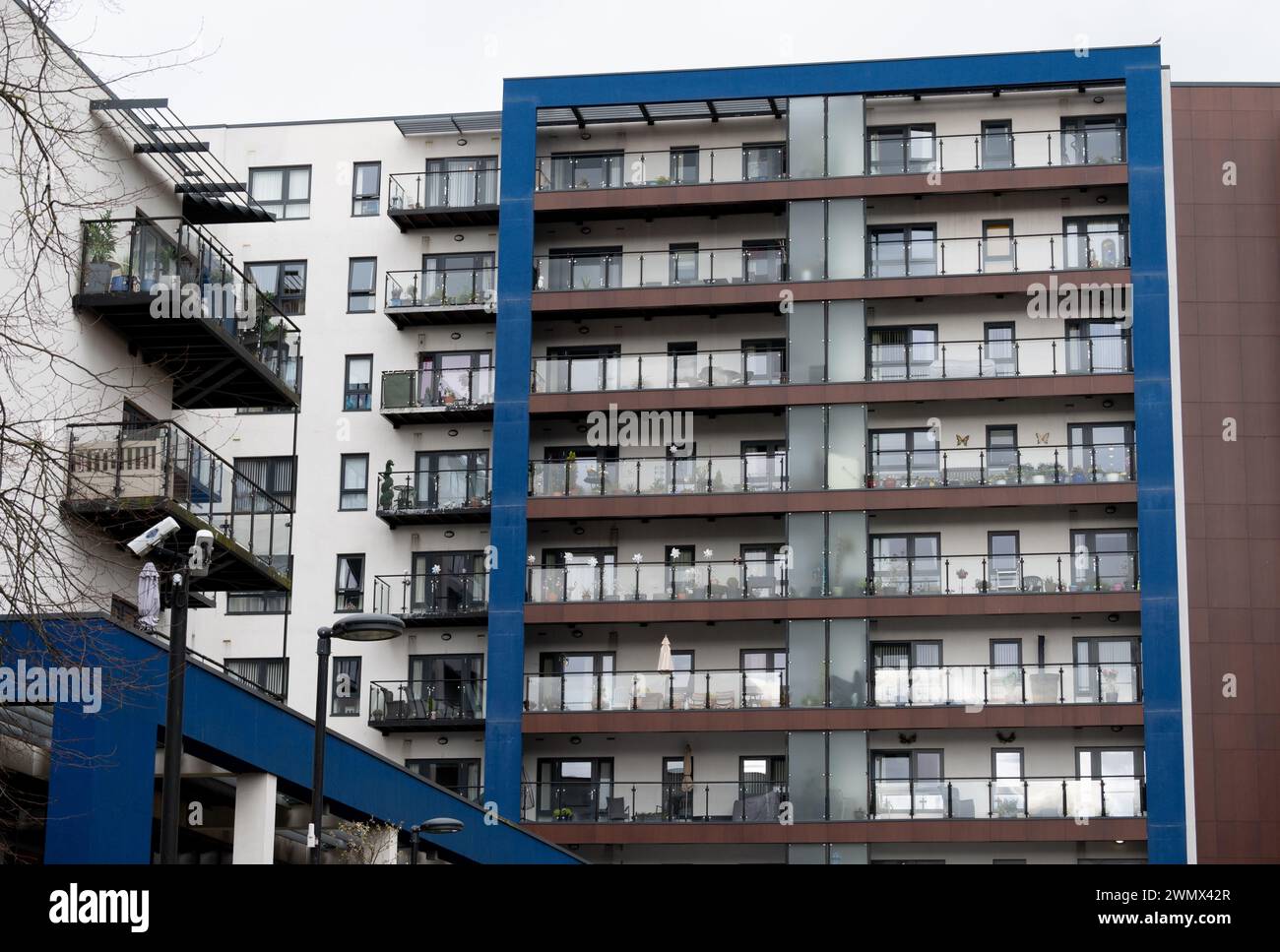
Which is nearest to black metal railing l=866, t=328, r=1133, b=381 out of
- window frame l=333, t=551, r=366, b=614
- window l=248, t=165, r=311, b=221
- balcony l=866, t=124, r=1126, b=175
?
balcony l=866, t=124, r=1126, b=175

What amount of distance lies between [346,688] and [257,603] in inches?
169

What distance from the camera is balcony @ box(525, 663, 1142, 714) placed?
156ft

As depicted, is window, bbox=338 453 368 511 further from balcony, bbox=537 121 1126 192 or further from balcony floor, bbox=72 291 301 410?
balcony floor, bbox=72 291 301 410

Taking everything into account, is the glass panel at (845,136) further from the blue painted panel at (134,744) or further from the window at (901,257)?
the blue painted panel at (134,744)

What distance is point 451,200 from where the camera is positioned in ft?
180

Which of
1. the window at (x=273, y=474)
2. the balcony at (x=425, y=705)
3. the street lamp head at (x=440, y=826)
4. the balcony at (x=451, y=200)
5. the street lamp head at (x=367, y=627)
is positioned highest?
the balcony at (x=451, y=200)

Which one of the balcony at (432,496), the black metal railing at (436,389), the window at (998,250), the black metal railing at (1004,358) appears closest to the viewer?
the black metal railing at (1004,358)

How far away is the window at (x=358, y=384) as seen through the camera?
179 ft

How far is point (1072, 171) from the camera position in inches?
2003

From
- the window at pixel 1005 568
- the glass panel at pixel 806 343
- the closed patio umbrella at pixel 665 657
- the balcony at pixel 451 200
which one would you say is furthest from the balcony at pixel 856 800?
the balcony at pixel 451 200

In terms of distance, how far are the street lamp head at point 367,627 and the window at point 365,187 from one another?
37.6m

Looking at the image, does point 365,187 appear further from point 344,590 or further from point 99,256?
point 99,256

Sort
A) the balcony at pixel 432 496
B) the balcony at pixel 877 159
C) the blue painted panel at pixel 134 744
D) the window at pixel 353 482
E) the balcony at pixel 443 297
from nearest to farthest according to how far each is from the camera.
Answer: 1. the blue painted panel at pixel 134 744
2. the balcony at pixel 877 159
3. the balcony at pixel 432 496
4. the balcony at pixel 443 297
5. the window at pixel 353 482

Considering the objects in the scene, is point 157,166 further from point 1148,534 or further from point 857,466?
point 1148,534
